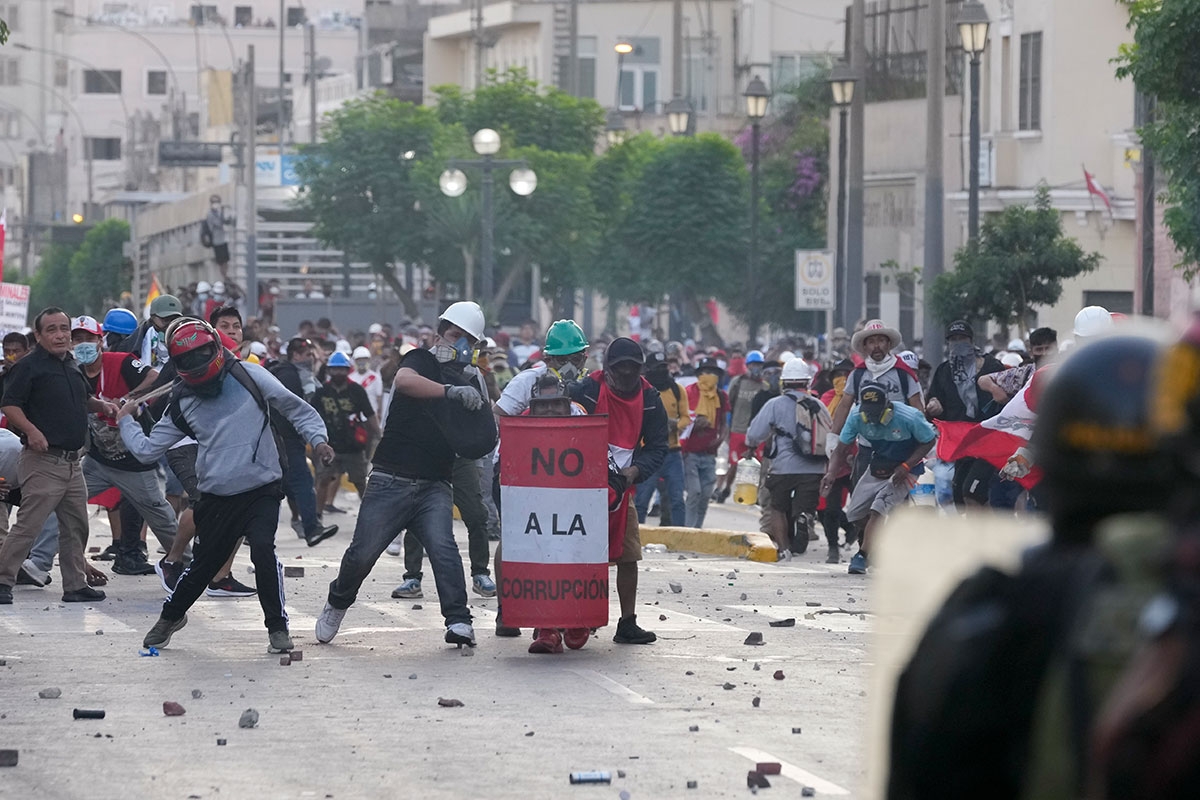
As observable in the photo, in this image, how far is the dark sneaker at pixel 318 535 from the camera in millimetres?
16062

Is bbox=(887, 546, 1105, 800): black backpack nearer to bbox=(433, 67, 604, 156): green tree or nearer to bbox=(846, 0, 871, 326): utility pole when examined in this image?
bbox=(846, 0, 871, 326): utility pole

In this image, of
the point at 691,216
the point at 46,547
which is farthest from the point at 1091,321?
the point at 691,216

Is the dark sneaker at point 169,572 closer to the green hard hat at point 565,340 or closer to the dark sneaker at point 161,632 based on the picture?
the dark sneaker at point 161,632

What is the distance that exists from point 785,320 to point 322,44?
7619 centimetres

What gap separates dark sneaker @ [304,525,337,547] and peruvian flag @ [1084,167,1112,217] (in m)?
22.9

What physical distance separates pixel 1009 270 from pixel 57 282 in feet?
293

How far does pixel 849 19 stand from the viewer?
45000 millimetres

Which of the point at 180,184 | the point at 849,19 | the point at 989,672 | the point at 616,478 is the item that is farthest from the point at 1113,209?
the point at 180,184

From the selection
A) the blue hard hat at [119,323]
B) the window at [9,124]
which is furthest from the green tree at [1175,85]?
the window at [9,124]

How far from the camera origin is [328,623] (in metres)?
11.6

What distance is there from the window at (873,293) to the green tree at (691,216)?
25.8 ft

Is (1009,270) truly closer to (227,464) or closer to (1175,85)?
(1175,85)

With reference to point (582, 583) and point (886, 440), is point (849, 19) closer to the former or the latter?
point (886, 440)

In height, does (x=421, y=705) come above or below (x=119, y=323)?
below
